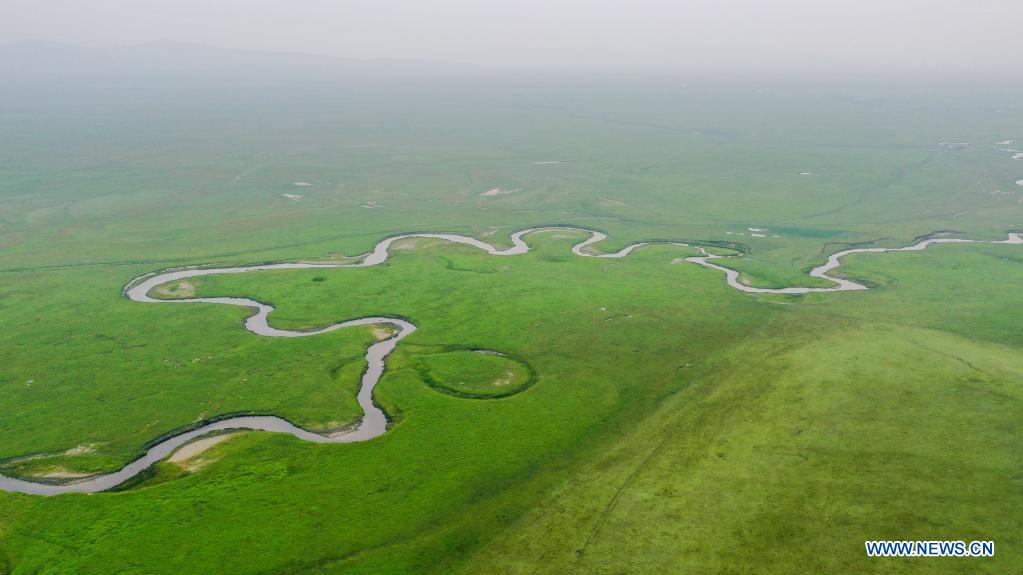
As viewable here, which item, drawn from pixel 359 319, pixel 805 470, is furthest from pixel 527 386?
pixel 359 319

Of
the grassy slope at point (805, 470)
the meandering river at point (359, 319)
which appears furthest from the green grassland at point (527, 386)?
the meandering river at point (359, 319)

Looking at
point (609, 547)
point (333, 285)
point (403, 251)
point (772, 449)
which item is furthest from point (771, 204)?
point (609, 547)

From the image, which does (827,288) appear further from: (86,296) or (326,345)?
(86,296)

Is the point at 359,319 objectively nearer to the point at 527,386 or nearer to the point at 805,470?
the point at 527,386

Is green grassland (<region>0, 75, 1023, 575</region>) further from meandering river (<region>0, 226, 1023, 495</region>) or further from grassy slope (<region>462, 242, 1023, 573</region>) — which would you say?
meandering river (<region>0, 226, 1023, 495</region>)

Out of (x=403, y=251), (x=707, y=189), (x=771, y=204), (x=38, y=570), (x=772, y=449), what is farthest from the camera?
(x=707, y=189)
